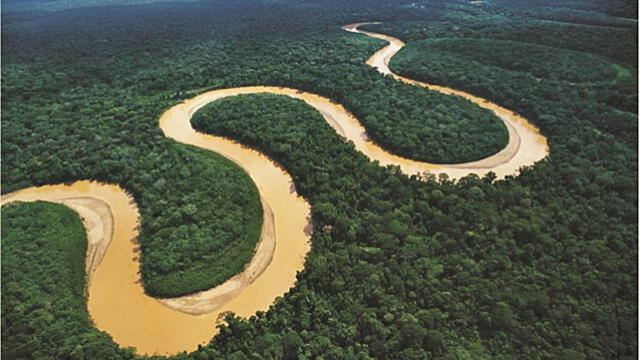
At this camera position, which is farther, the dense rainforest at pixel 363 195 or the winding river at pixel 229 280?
the winding river at pixel 229 280

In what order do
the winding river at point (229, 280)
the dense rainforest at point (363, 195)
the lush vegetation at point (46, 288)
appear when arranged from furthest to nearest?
1. the winding river at point (229, 280)
2. the dense rainforest at point (363, 195)
3. the lush vegetation at point (46, 288)

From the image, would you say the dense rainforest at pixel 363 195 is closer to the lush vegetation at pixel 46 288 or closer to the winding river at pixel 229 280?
the lush vegetation at pixel 46 288

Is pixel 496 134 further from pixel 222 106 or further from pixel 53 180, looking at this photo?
pixel 53 180

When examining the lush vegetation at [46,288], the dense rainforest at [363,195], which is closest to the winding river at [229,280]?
the dense rainforest at [363,195]

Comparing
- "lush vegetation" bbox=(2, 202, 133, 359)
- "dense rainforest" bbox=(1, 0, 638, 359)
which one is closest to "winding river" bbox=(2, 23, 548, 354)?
"dense rainforest" bbox=(1, 0, 638, 359)

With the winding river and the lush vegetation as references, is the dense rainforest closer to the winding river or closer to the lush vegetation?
the lush vegetation

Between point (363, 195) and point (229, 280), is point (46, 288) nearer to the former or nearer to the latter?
point (229, 280)
